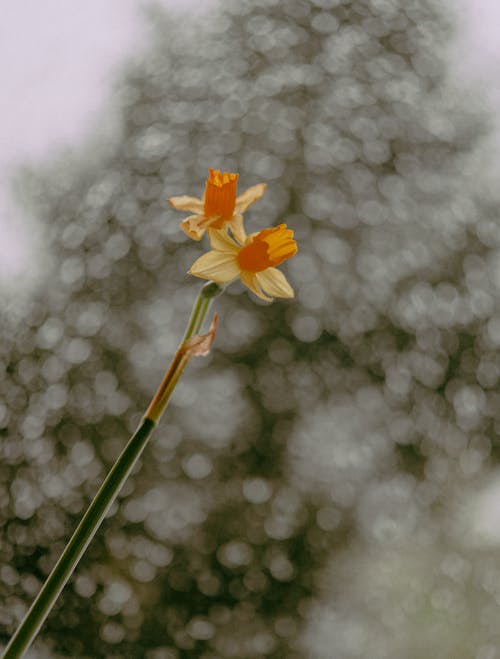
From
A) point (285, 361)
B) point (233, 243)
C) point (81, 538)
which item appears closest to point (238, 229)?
point (233, 243)

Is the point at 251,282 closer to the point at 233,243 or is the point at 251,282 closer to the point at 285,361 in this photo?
the point at 233,243

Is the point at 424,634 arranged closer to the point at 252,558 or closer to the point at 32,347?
the point at 252,558

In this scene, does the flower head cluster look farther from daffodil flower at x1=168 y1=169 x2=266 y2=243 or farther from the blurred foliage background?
the blurred foliage background

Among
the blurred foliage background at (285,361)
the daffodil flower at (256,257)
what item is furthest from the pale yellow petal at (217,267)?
the blurred foliage background at (285,361)

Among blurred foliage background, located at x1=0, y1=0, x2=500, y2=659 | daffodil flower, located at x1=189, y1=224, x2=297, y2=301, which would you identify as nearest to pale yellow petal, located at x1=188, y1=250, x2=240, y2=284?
daffodil flower, located at x1=189, y1=224, x2=297, y2=301

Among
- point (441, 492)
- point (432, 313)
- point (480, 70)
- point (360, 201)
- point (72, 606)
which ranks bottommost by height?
point (441, 492)

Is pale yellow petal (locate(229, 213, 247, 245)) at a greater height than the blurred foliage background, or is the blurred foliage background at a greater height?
pale yellow petal (locate(229, 213, 247, 245))

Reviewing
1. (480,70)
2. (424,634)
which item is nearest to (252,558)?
(424,634)
